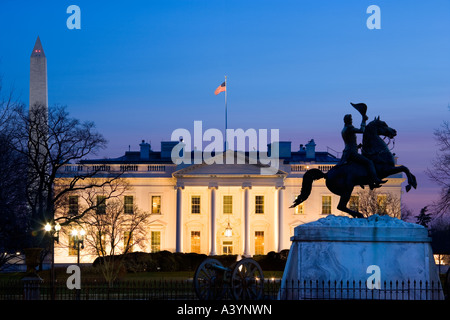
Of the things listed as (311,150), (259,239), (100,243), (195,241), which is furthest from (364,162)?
(311,150)

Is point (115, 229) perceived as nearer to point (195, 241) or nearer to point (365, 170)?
point (195, 241)

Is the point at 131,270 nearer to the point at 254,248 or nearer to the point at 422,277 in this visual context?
the point at 254,248

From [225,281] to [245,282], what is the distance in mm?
593

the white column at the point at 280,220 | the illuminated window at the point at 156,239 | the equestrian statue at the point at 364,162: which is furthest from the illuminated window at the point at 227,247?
the equestrian statue at the point at 364,162

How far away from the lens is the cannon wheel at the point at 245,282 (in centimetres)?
2198

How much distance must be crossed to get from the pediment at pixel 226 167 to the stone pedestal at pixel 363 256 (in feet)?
170

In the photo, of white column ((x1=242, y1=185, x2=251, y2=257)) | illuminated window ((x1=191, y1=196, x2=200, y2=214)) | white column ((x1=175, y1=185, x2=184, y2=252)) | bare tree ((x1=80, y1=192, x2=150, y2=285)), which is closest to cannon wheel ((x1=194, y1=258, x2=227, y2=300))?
bare tree ((x1=80, y1=192, x2=150, y2=285))

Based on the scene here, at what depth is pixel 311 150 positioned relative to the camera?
83.3 metres

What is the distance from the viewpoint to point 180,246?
7488cm

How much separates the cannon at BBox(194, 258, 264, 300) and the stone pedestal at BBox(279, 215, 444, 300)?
1.29m
